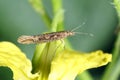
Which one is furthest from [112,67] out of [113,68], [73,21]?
[73,21]

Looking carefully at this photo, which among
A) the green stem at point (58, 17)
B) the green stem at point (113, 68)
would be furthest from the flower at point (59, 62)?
the green stem at point (113, 68)

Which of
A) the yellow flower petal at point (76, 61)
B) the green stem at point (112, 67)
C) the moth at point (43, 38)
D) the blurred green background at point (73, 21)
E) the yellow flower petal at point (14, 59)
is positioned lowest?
the yellow flower petal at point (76, 61)

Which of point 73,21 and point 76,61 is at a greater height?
point 73,21

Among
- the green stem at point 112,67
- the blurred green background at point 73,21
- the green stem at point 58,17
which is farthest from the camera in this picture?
the blurred green background at point 73,21

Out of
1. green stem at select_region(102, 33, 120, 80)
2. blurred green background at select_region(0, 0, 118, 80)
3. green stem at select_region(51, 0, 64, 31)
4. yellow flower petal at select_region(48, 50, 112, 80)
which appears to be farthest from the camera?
blurred green background at select_region(0, 0, 118, 80)

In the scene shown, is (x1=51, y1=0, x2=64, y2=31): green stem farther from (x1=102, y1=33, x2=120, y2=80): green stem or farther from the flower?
(x1=102, y1=33, x2=120, y2=80): green stem

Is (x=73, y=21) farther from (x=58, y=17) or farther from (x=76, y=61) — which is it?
(x=76, y=61)

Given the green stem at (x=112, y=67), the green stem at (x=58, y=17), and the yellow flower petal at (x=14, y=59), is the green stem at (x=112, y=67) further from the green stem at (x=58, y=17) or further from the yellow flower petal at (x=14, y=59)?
the yellow flower petal at (x=14, y=59)

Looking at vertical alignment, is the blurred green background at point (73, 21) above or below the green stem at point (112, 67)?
above

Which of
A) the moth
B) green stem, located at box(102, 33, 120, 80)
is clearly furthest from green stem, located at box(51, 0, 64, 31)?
green stem, located at box(102, 33, 120, 80)
